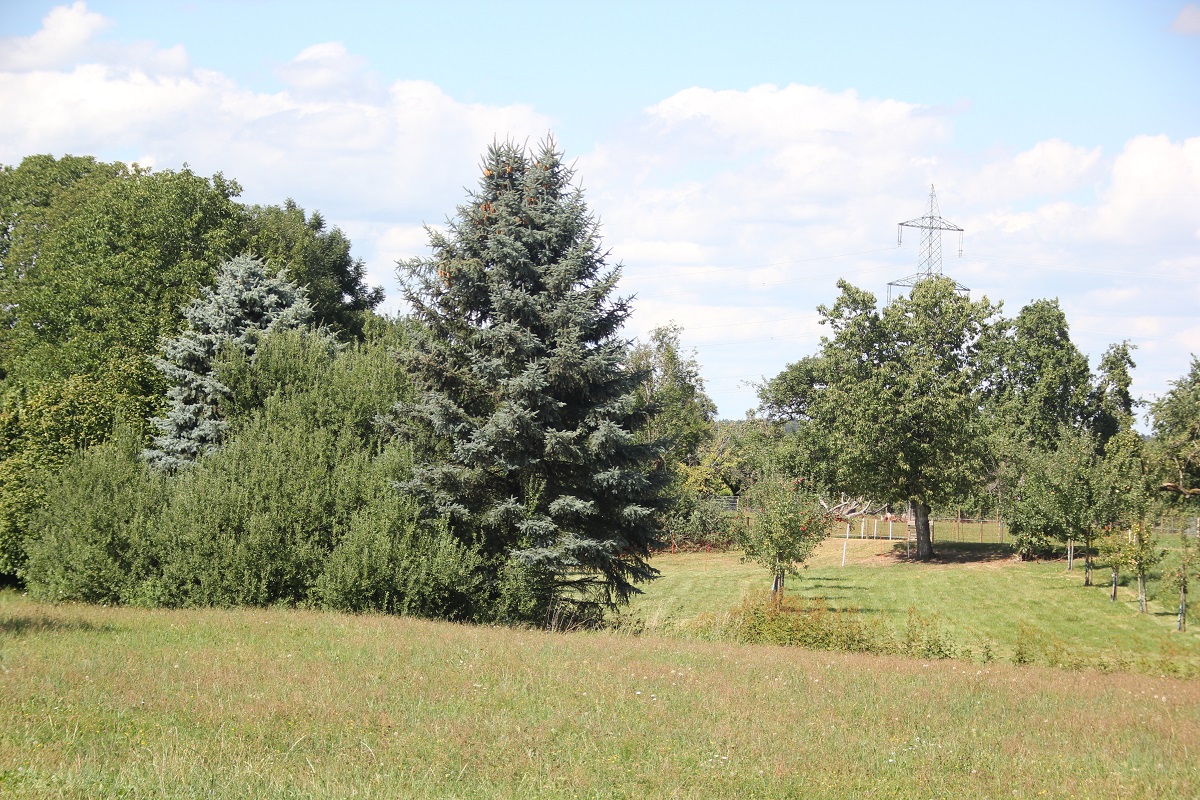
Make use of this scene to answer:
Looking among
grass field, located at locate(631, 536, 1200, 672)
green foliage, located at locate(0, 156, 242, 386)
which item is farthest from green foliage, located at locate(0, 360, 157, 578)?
grass field, located at locate(631, 536, 1200, 672)

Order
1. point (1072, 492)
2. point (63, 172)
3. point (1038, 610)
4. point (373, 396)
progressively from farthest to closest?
point (63, 172), point (1072, 492), point (1038, 610), point (373, 396)

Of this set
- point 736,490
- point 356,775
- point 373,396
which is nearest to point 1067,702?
point 356,775

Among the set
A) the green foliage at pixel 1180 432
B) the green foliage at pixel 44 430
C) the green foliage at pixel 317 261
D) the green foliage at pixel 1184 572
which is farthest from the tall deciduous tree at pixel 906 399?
the green foliage at pixel 44 430

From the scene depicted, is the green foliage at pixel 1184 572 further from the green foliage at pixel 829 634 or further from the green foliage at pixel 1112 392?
the green foliage at pixel 1112 392

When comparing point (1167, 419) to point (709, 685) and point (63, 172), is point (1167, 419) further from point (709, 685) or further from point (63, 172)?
point (63, 172)

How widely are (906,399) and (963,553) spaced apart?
409 inches

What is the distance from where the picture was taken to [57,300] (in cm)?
3397

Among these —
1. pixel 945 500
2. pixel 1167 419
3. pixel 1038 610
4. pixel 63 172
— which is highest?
pixel 63 172

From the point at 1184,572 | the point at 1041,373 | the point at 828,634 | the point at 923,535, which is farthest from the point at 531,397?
the point at 1041,373

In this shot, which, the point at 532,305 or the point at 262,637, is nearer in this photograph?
the point at 262,637

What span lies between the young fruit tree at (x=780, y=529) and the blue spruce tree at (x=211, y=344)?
16397 millimetres

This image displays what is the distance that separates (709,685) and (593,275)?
1250cm

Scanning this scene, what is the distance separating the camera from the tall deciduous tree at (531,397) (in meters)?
20.7

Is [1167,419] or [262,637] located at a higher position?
[1167,419]
